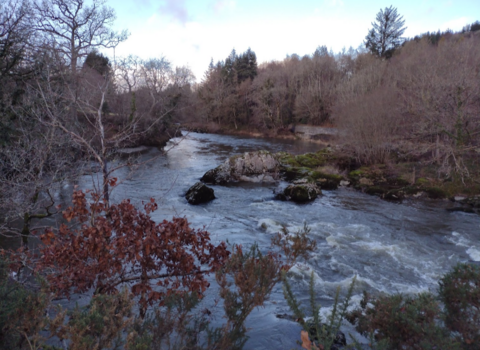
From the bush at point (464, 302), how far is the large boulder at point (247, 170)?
1449cm

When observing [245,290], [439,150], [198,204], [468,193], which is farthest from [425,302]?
[439,150]

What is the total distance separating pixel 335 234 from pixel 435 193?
7165 mm

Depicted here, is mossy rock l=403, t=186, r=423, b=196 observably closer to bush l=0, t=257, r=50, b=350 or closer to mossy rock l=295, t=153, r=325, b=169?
mossy rock l=295, t=153, r=325, b=169

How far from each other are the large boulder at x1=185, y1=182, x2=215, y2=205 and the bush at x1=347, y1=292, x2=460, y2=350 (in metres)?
10.7

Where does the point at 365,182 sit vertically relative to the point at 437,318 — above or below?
below

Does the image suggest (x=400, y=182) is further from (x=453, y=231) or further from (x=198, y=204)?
(x=198, y=204)

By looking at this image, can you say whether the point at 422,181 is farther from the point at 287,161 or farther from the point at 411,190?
the point at 287,161

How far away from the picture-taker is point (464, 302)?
3.19 metres

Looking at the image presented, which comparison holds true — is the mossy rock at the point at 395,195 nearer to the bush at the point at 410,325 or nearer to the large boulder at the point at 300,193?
the large boulder at the point at 300,193

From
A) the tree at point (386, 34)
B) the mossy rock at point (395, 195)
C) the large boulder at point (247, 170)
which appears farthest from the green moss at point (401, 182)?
the tree at point (386, 34)

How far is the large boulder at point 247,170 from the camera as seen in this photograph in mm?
17781

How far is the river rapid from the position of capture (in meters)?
6.74

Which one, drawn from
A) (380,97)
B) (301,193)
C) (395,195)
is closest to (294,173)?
(301,193)

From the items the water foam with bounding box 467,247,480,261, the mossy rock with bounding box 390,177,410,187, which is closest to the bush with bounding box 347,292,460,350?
the water foam with bounding box 467,247,480,261
